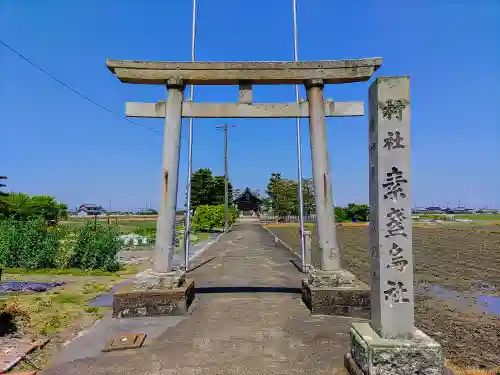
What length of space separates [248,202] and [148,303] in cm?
7720

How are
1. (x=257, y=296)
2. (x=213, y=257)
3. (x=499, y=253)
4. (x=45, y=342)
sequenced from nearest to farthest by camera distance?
1. (x=45, y=342)
2. (x=257, y=296)
3. (x=213, y=257)
4. (x=499, y=253)

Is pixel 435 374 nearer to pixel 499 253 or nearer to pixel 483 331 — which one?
pixel 483 331

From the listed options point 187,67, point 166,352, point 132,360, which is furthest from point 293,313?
point 187,67

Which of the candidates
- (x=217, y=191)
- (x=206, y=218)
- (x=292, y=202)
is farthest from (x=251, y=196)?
(x=206, y=218)

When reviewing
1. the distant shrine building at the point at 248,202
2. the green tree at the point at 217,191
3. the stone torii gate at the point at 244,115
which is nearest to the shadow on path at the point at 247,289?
the stone torii gate at the point at 244,115

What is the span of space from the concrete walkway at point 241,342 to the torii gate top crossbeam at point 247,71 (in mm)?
4946

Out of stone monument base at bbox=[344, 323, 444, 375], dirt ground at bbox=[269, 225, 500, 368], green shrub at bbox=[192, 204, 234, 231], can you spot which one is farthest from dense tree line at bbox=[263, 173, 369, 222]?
stone monument base at bbox=[344, 323, 444, 375]

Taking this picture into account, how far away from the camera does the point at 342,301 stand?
23.6 ft

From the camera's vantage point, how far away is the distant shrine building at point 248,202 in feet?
275

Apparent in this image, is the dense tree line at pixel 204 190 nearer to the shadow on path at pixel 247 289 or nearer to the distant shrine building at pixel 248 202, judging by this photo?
the distant shrine building at pixel 248 202

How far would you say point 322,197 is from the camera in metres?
7.66

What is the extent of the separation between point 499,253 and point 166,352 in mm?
Answer: 24048

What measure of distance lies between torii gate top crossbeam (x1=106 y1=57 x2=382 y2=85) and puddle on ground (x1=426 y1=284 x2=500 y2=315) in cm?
694

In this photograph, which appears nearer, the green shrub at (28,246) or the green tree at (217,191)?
the green shrub at (28,246)
